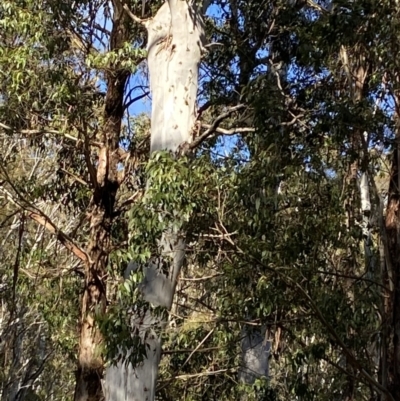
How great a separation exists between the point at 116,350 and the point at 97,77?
12.5 ft

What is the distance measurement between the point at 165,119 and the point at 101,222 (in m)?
1.96

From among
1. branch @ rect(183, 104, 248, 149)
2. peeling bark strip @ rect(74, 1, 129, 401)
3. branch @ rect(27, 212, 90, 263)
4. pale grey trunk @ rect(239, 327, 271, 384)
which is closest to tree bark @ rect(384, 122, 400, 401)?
branch @ rect(183, 104, 248, 149)

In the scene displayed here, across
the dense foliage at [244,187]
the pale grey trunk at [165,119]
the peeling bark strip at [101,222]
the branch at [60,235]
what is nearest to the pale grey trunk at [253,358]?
the dense foliage at [244,187]

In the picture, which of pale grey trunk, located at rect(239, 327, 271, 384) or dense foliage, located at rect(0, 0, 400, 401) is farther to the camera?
pale grey trunk, located at rect(239, 327, 271, 384)

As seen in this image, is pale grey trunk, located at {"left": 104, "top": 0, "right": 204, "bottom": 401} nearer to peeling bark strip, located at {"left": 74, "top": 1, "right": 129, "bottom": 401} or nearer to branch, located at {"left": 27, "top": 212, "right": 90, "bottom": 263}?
peeling bark strip, located at {"left": 74, "top": 1, "right": 129, "bottom": 401}

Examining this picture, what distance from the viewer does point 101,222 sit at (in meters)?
7.32

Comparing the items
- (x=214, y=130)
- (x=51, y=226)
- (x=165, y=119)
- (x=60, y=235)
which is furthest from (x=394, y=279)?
(x=51, y=226)

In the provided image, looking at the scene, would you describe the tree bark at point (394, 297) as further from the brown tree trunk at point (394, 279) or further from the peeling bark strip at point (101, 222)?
the peeling bark strip at point (101, 222)

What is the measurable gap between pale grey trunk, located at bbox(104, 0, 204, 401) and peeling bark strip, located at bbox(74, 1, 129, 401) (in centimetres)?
131

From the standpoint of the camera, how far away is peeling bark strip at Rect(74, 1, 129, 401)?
667cm

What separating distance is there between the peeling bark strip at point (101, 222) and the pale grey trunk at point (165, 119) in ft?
4.30

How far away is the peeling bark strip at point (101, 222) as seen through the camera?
6672 millimetres

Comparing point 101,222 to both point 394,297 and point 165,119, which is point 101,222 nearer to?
point 165,119

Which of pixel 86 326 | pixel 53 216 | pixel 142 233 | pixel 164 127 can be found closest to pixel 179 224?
pixel 142 233
